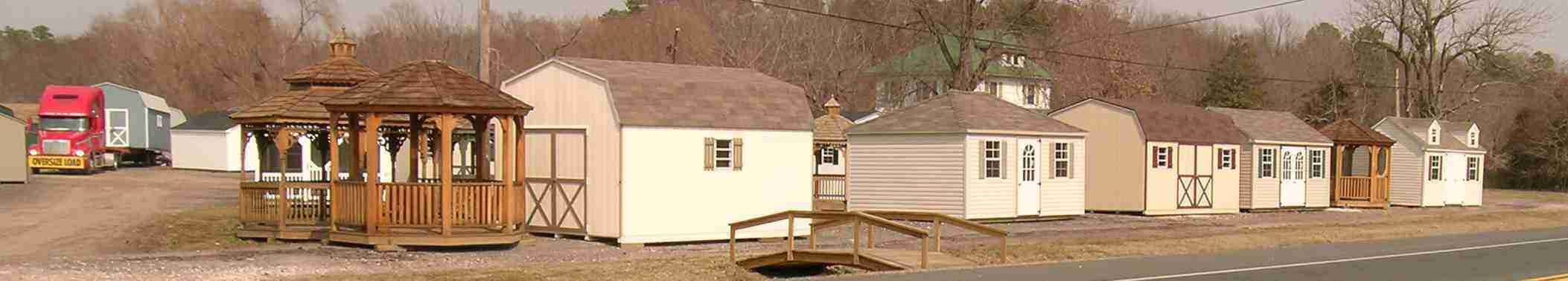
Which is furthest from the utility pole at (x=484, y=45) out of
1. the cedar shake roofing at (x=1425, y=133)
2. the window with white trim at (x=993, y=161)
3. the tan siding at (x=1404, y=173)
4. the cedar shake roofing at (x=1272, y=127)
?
the cedar shake roofing at (x=1425, y=133)

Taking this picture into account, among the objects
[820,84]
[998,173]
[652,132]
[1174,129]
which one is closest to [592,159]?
[652,132]

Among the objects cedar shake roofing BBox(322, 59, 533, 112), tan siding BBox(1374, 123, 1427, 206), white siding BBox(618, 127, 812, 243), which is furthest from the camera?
tan siding BBox(1374, 123, 1427, 206)

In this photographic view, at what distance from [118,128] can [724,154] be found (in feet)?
146

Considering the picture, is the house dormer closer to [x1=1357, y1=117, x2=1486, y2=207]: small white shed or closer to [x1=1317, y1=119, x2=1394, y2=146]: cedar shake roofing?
[x1=1357, y1=117, x2=1486, y2=207]: small white shed

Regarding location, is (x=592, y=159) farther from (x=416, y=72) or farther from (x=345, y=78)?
(x=345, y=78)

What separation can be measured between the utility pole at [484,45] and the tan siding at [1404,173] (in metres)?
35.7

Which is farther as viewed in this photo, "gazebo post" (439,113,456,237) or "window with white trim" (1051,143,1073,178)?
"window with white trim" (1051,143,1073,178)

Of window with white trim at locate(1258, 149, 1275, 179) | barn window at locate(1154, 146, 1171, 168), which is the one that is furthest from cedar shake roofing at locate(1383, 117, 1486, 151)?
barn window at locate(1154, 146, 1171, 168)

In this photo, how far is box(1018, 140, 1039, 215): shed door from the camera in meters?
35.4

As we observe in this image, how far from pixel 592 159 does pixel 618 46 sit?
59826 millimetres

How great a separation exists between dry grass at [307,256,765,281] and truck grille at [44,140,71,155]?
125ft

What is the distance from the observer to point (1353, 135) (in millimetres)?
49031

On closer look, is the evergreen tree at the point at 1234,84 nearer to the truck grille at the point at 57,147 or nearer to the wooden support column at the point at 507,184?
the truck grille at the point at 57,147

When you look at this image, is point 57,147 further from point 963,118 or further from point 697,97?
point 697,97
